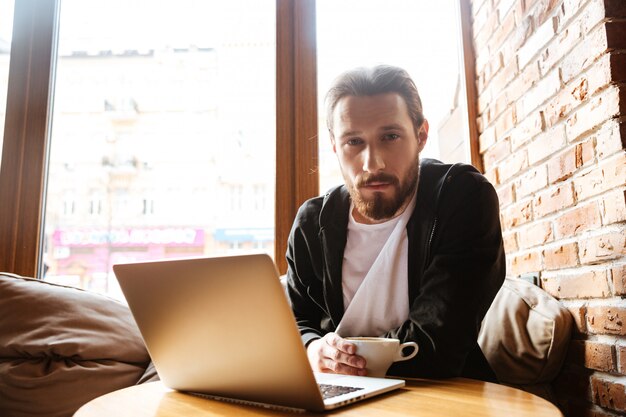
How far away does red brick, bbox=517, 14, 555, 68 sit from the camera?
136cm

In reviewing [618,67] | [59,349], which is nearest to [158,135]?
[59,349]

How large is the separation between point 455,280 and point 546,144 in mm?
636

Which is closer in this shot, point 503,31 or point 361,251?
point 361,251

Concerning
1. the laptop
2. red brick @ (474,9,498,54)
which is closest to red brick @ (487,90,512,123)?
red brick @ (474,9,498,54)

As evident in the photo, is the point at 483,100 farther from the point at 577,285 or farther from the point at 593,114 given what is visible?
the point at 577,285

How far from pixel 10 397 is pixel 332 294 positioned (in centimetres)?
87

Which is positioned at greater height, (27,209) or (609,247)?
(27,209)

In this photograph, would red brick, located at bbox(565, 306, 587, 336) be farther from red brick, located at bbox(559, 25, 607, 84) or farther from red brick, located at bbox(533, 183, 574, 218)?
red brick, located at bbox(559, 25, 607, 84)

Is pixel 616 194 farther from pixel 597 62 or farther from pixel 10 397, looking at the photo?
pixel 10 397

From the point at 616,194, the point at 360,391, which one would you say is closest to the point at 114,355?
the point at 360,391

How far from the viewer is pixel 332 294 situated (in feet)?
3.88

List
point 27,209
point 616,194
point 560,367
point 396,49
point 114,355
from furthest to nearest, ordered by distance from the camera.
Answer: point 396,49 → point 27,209 → point 114,355 → point 560,367 → point 616,194

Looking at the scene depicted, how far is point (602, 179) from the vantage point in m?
1.12

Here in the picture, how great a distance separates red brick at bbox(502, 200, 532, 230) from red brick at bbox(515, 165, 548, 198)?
3 cm
